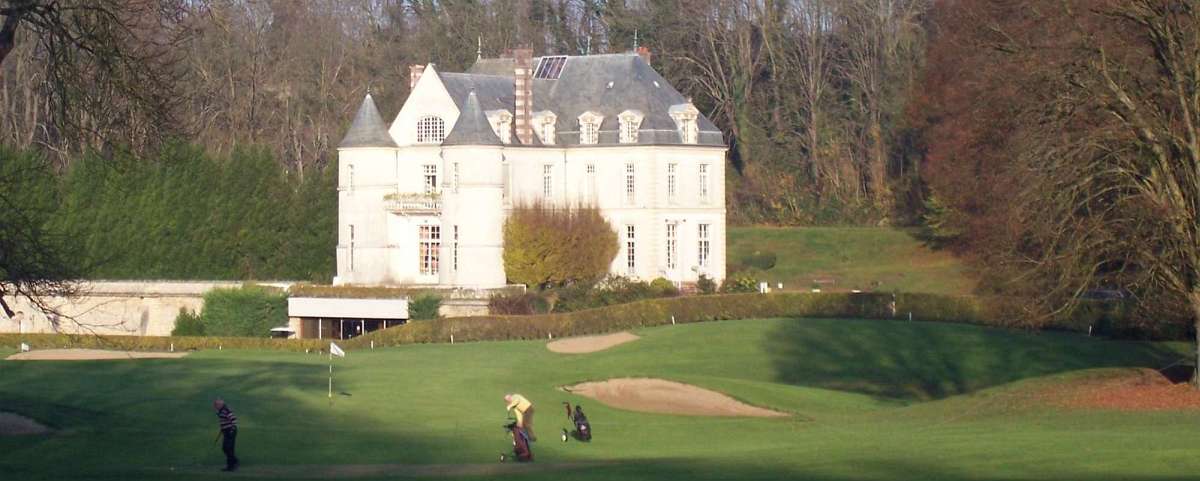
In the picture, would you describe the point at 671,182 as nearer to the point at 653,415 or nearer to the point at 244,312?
the point at 244,312

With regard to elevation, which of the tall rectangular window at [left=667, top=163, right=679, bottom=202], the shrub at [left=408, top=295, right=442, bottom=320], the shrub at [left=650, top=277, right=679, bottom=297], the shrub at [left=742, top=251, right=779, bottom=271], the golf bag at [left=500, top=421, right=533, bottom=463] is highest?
the tall rectangular window at [left=667, top=163, right=679, bottom=202]

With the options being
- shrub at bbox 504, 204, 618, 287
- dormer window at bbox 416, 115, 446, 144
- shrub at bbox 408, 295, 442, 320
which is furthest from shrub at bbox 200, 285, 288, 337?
shrub at bbox 504, 204, 618, 287

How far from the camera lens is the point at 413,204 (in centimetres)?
6588

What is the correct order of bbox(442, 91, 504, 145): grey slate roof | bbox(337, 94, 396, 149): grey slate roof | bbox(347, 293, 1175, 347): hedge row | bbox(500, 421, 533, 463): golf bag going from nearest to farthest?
bbox(500, 421, 533, 463): golf bag
bbox(347, 293, 1175, 347): hedge row
bbox(442, 91, 504, 145): grey slate roof
bbox(337, 94, 396, 149): grey slate roof

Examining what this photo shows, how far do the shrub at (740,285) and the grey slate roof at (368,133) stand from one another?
503 inches

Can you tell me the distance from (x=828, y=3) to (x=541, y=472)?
59.8 metres

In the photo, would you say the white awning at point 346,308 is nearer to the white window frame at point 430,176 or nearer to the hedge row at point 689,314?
the hedge row at point 689,314

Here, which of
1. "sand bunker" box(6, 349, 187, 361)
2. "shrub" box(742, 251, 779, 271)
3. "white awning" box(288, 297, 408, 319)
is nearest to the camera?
"sand bunker" box(6, 349, 187, 361)

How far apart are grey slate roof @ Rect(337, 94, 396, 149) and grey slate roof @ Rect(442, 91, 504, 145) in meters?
3.31

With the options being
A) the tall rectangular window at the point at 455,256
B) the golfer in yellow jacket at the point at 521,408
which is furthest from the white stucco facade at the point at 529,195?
the golfer in yellow jacket at the point at 521,408

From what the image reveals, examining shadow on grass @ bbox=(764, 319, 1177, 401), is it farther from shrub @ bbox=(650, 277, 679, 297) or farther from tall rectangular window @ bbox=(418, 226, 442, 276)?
tall rectangular window @ bbox=(418, 226, 442, 276)

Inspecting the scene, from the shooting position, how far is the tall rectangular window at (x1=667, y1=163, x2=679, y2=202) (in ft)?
220

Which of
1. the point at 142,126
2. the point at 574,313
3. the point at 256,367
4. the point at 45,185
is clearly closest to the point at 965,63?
the point at 574,313

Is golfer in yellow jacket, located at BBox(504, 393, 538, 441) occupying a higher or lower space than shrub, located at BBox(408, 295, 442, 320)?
lower
